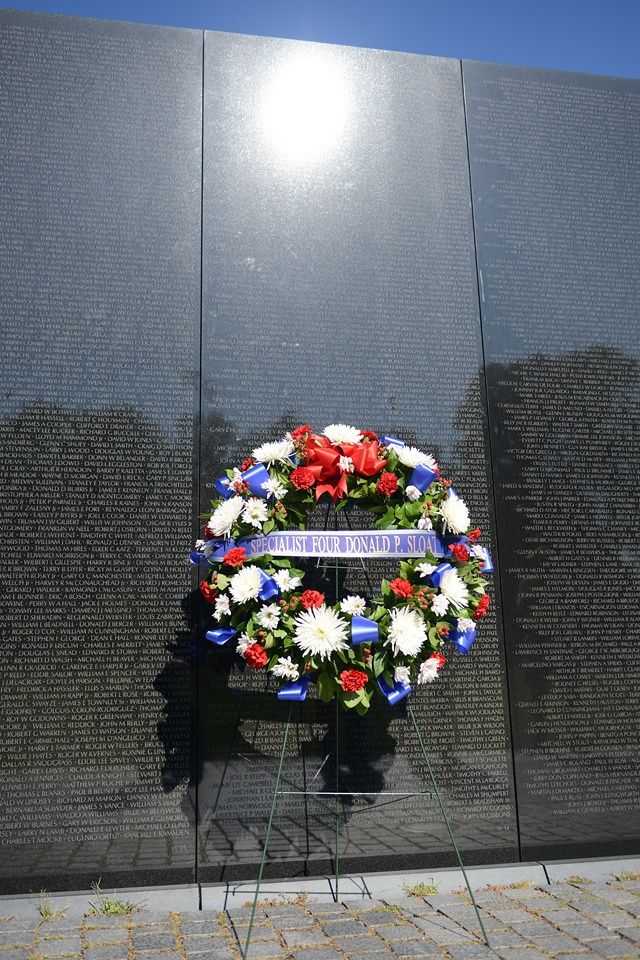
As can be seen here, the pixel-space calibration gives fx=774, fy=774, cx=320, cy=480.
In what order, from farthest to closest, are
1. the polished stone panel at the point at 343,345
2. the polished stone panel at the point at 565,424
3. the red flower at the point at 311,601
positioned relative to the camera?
the polished stone panel at the point at 565,424
the polished stone panel at the point at 343,345
the red flower at the point at 311,601

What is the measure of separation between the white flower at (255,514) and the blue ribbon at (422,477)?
0.88m

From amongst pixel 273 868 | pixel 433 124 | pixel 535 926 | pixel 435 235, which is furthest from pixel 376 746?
pixel 433 124

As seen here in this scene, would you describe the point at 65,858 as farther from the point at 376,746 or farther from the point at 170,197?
the point at 170,197

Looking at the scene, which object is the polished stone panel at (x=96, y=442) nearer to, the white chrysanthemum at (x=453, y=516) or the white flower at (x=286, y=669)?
the white flower at (x=286, y=669)

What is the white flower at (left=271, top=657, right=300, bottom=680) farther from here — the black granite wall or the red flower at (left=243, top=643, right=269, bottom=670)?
the black granite wall

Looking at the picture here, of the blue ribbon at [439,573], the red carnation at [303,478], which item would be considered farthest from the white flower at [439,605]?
the red carnation at [303,478]

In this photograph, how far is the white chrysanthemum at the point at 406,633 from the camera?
13.3ft

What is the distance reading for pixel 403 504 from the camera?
4.58m

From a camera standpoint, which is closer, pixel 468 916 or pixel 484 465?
pixel 468 916

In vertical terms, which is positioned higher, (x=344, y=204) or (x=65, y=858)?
(x=344, y=204)

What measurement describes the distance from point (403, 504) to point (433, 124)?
13.1 ft

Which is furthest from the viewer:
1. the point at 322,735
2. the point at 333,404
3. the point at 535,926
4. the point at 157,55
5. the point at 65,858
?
the point at 157,55

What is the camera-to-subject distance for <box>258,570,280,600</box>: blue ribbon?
4.24m

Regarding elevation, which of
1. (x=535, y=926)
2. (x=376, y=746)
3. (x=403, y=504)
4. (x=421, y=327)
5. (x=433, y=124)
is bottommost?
(x=535, y=926)
